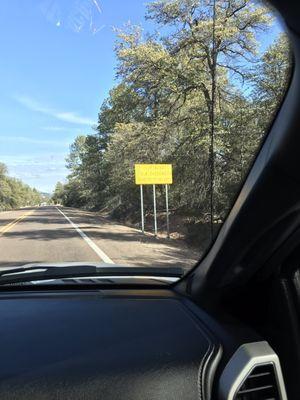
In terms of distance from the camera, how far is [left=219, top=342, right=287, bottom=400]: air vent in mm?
2309

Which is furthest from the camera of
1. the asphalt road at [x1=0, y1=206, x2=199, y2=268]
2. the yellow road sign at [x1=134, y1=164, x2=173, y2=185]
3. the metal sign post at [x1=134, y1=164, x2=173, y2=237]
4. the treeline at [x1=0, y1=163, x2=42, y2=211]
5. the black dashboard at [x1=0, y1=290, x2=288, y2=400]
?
the treeline at [x1=0, y1=163, x2=42, y2=211]

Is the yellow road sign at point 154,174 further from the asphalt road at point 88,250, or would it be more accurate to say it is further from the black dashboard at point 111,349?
the black dashboard at point 111,349

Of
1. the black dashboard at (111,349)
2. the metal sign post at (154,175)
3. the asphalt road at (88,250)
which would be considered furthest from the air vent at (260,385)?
the metal sign post at (154,175)

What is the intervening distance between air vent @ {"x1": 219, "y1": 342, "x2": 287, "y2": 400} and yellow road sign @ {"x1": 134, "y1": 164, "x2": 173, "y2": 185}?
16.5 meters

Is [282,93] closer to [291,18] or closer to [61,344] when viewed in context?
[291,18]

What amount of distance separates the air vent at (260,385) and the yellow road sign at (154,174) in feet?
54.3

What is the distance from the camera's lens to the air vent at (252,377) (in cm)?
231

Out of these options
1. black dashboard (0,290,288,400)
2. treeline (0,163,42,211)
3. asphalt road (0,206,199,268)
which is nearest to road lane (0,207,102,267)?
asphalt road (0,206,199,268)

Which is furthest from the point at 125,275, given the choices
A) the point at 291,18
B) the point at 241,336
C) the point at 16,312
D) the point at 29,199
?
the point at 29,199

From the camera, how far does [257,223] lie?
251 centimetres

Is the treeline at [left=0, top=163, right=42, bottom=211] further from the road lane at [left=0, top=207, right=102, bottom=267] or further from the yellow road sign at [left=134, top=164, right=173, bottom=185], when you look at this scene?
the road lane at [left=0, top=207, right=102, bottom=267]

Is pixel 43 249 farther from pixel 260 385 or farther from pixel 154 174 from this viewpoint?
pixel 260 385

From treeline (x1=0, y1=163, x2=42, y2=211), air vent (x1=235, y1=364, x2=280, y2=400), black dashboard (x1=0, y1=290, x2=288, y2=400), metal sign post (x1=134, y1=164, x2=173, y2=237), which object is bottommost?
air vent (x1=235, y1=364, x2=280, y2=400)

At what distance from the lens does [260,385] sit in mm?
2369
